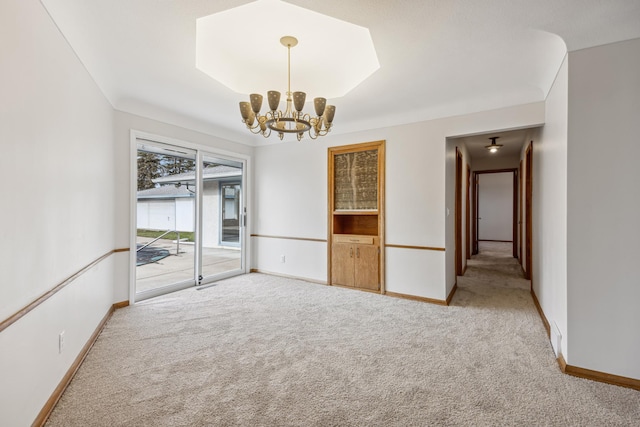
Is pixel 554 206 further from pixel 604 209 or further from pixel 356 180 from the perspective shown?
pixel 356 180

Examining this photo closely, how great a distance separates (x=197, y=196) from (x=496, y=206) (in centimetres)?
1018

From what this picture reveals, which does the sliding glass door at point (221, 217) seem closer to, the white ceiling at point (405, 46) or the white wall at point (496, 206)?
the white ceiling at point (405, 46)

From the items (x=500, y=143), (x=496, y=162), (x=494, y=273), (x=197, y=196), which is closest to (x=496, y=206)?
(x=496, y=162)

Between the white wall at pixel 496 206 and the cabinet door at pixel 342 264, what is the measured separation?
26.6 ft

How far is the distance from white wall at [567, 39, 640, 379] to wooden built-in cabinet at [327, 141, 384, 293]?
2.26 m

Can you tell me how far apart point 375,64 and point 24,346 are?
3248mm

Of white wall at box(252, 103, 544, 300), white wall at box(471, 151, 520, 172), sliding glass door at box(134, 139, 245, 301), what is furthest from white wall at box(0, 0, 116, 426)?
white wall at box(471, 151, 520, 172)

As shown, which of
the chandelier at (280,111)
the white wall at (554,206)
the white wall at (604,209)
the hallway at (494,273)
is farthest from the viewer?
the hallway at (494,273)

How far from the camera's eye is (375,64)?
286 cm

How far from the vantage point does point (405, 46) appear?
7.84 feet

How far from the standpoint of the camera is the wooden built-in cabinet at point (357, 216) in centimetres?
429

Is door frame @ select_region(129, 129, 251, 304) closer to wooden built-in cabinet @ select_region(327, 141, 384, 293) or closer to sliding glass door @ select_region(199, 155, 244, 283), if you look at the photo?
sliding glass door @ select_region(199, 155, 244, 283)

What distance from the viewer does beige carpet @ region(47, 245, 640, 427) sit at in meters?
1.75

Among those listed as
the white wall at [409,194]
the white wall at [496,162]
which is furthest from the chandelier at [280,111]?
the white wall at [496,162]
